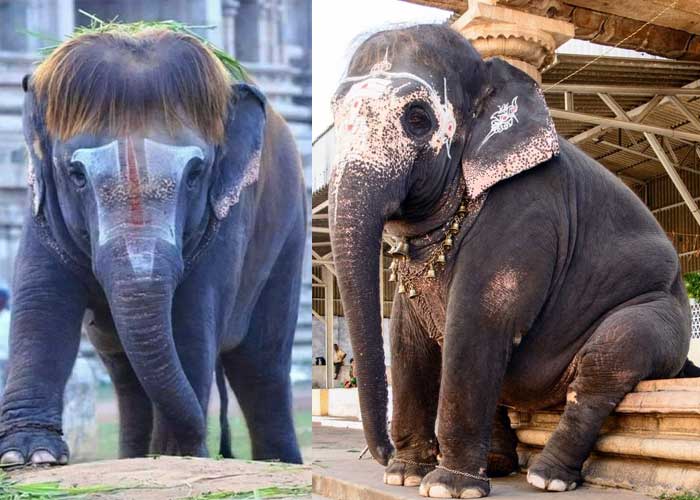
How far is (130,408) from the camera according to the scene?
3.30m

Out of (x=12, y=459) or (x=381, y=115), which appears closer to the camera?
(x=12, y=459)

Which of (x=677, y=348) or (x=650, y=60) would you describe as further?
(x=650, y=60)

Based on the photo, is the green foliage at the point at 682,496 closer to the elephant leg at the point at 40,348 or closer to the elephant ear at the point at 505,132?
the elephant ear at the point at 505,132

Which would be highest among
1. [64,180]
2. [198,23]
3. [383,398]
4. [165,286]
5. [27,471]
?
[198,23]

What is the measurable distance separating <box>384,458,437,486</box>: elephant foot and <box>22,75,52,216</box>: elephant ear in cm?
163

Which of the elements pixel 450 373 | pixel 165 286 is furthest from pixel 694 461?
pixel 165 286

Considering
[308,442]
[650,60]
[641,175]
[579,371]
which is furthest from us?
[641,175]

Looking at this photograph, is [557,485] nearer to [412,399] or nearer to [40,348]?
[412,399]

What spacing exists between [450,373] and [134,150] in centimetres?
128

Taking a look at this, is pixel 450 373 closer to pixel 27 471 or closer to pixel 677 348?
pixel 677 348

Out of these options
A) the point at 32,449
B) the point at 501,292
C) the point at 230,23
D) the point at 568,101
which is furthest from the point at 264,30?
the point at 568,101

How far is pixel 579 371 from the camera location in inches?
142

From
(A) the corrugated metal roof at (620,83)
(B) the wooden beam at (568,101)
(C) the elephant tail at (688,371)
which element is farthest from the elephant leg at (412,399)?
(B) the wooden beam at (568,101)

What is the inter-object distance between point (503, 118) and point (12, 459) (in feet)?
6.75
